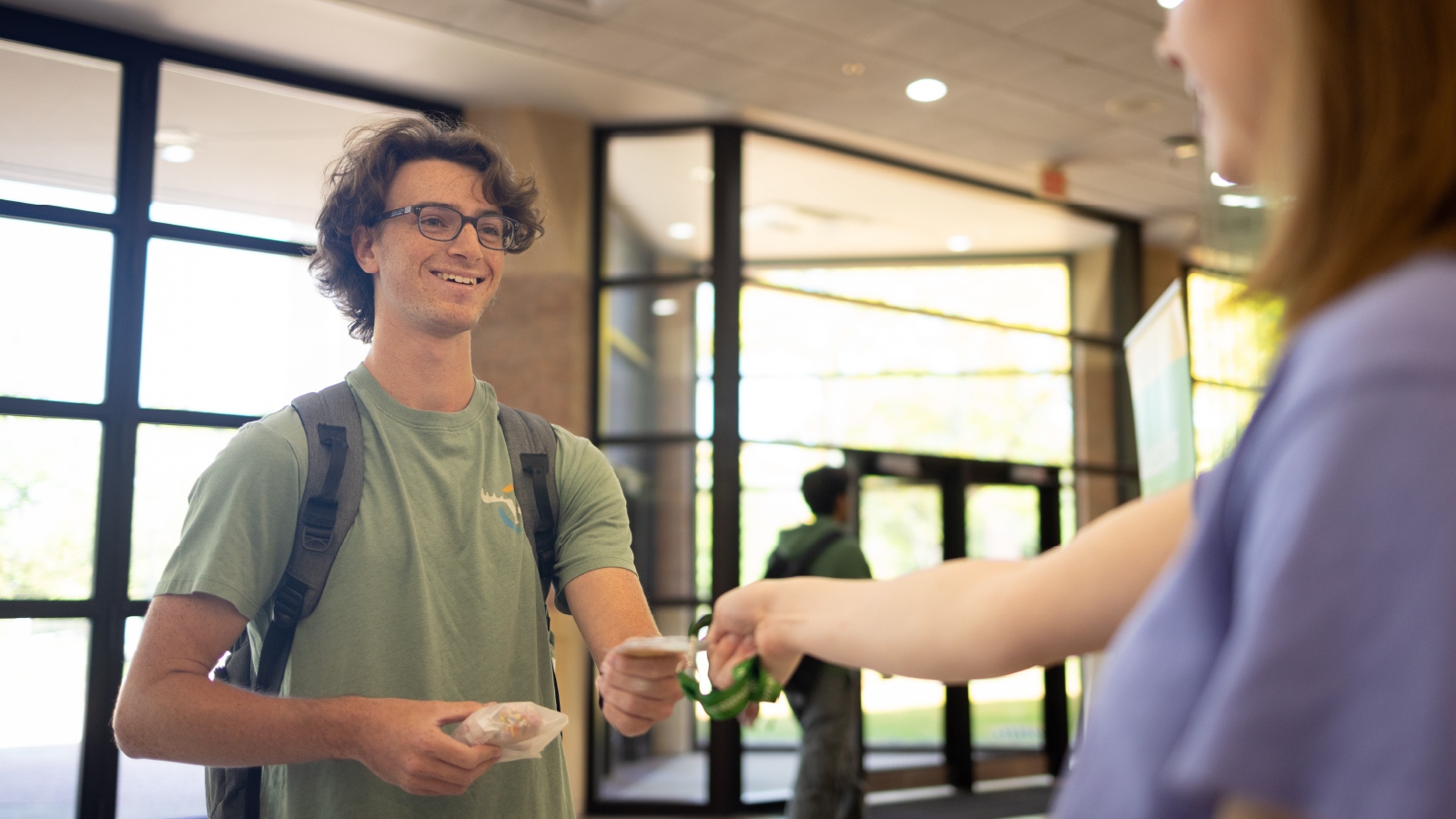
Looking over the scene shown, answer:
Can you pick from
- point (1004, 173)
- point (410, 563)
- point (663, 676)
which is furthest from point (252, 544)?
point (1004, 173)

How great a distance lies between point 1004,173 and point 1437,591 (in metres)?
7.71

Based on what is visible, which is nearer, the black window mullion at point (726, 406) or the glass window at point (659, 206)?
the black window mullion at point (726, 406)

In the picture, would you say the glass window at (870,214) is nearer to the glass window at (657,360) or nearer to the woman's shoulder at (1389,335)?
→ the glass window at (657,360)

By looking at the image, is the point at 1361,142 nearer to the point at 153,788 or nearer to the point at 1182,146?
the point at 153,788

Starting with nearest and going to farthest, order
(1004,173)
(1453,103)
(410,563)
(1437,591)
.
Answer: (1437,591), (1453,103), (410,563), (1004,173)

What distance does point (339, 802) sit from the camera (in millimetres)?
1513

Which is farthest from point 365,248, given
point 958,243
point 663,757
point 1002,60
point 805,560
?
point 958,243

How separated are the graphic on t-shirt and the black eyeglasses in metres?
0.46

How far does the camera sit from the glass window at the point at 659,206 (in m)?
6.86

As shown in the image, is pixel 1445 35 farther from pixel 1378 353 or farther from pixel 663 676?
pixel 663 676

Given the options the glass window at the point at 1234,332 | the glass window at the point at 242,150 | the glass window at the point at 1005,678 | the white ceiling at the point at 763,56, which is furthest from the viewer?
the glass window at the point at 1005,678

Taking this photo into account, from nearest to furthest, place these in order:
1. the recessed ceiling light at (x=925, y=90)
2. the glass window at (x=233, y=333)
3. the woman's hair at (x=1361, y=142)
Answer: the woman's hair at (x=1361, y=142) < the glass window at (x=233, y=333) < the recessed ceiling light at (x=925, y=90)

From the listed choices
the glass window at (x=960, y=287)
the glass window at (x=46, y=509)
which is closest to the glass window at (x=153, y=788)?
the glass window at (x=46, y=509)

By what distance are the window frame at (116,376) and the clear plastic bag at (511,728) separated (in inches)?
165
